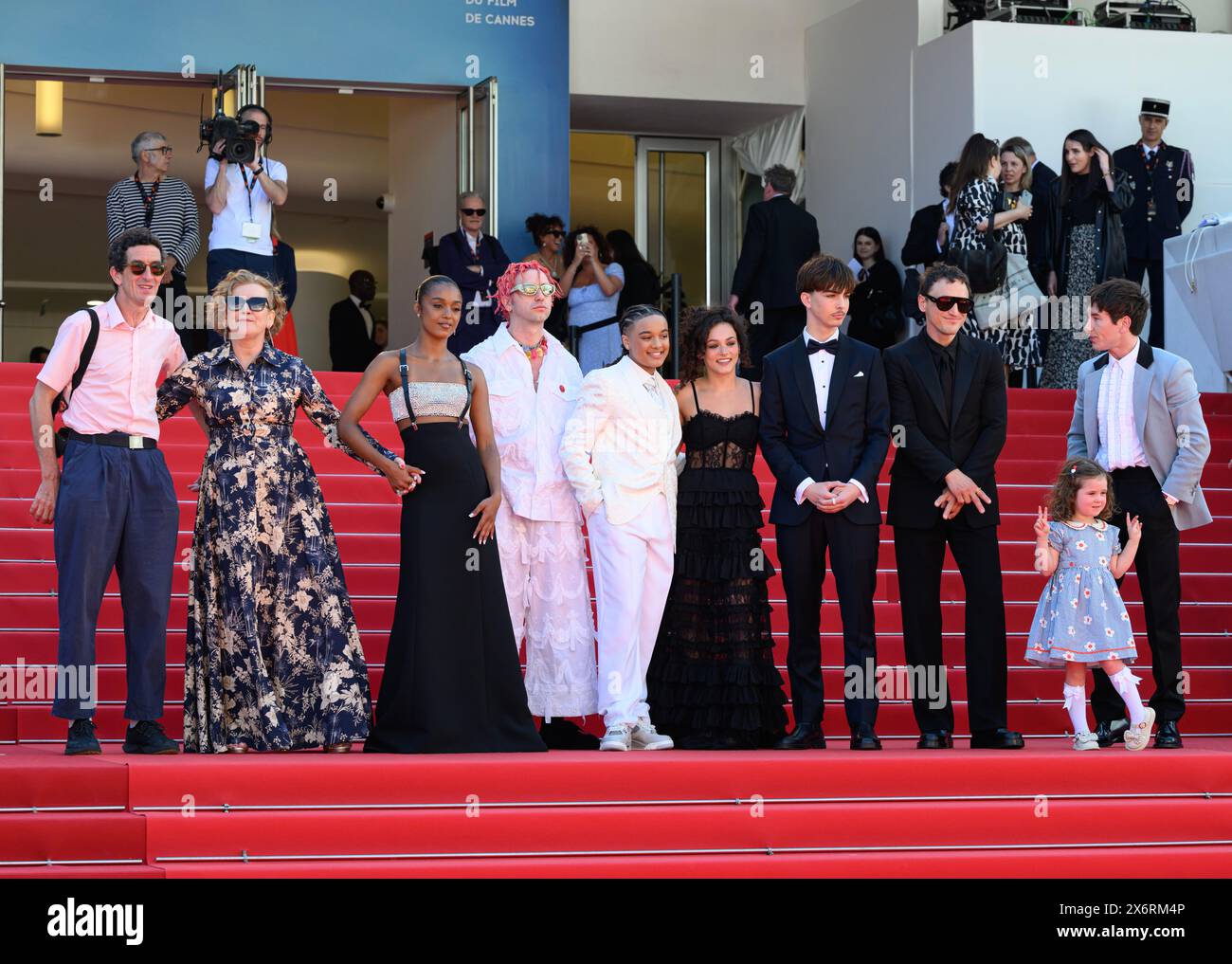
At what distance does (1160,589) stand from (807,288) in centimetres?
188

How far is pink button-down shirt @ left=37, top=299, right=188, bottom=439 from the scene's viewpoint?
6297 millimetres

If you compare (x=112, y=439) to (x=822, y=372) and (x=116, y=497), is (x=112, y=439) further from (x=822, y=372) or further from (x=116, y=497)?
(x=822, y=372)

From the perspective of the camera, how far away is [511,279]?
7.00m

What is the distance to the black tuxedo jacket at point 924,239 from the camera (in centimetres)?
1257

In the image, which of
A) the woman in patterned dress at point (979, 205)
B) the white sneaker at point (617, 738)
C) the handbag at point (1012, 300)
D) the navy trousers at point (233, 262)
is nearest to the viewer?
the white sneaker at point (617, 738)

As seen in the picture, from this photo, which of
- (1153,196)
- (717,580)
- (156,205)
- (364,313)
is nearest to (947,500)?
(717,580)

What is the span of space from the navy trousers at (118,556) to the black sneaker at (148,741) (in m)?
0.04

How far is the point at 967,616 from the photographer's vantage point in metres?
6.95

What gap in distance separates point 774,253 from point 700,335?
541 centimetres

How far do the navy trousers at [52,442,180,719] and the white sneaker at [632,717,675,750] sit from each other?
170cm

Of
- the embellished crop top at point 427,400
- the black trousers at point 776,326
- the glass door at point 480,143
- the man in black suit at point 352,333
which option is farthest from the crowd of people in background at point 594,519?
the glass door at point 480,143

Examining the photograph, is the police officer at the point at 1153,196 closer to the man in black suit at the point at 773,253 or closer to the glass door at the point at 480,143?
the man in black suit at the point at 773,253

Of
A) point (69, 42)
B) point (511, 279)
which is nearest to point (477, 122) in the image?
point (69, 42)
